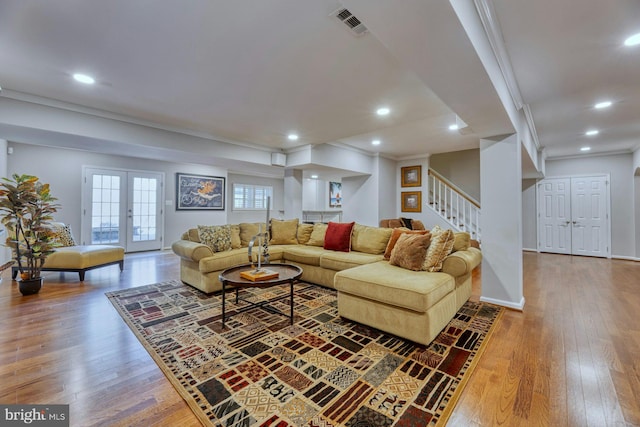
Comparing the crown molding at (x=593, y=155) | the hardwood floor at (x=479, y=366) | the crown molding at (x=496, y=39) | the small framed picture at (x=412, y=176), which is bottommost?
the hardwood floor at (x=479, y=366)

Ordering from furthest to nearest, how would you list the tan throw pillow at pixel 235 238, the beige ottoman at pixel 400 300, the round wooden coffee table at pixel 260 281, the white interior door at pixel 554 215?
the white interior door at pixel 554 215
the tan throw pillow at pixel 235 238
the round wooden coffee table at pixel 260 281
the beige ottoman at pixel 400 300

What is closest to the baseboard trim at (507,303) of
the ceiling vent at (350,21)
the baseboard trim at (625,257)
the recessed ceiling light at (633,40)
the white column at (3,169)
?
the recessed ceiling light at (633,40)

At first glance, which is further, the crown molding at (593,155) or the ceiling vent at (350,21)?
the crown molding at (593,155)

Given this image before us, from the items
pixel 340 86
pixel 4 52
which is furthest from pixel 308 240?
pixel 4 52

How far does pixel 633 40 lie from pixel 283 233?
170 inches

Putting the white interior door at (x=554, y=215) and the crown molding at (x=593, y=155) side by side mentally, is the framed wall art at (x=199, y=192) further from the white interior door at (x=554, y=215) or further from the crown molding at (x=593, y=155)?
the crown molding at (x=593, y=155)

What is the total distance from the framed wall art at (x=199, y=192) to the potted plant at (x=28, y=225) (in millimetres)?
3605

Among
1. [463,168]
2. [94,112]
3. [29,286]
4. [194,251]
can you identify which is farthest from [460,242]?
[29,286]

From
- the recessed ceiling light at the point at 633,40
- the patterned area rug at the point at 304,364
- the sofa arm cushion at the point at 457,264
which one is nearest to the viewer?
the patterned area rug at the point at 304,364

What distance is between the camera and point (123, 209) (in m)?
6.41

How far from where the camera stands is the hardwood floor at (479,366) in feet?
4.94

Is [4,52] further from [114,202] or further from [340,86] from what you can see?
[114,202]

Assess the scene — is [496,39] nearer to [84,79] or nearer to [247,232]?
[84,79]

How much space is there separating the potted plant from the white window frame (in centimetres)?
497
